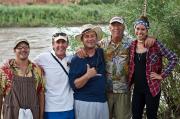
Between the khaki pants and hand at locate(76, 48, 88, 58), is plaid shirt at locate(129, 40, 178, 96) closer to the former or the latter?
the khaki pants

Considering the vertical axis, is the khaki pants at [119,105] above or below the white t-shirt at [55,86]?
below

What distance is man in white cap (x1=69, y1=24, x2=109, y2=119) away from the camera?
183 inches

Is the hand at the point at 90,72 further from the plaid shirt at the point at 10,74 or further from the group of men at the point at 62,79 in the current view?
the plaid shirt at the point at 10,74

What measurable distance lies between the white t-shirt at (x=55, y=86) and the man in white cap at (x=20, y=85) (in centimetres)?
12

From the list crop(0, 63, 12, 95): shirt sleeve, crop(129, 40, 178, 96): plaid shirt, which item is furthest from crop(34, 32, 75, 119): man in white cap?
crop(129, 40, 178, 96): plaid shirt

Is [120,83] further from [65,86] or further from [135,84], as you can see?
[65,86]

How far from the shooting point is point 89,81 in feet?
15.4

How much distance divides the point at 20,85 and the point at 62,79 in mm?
464

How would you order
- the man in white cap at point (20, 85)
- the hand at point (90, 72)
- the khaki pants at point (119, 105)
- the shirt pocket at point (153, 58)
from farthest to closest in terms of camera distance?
the khaki pants at point (119, 105), the shirt pocket at point (153, 58), the hand at point (90, 72), the man in white cap at point (20, 85)

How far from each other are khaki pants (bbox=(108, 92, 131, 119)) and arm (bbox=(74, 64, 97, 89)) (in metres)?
0.49

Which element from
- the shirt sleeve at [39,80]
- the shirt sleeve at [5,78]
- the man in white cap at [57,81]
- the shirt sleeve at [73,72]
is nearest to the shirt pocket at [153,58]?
the shirt sleeve at [73,72]

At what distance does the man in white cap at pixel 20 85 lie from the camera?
4.46 meters

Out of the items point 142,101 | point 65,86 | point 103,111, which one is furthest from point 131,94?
point 65,86

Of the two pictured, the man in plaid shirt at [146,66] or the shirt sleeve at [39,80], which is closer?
the shirt sleeve at [39,80]
